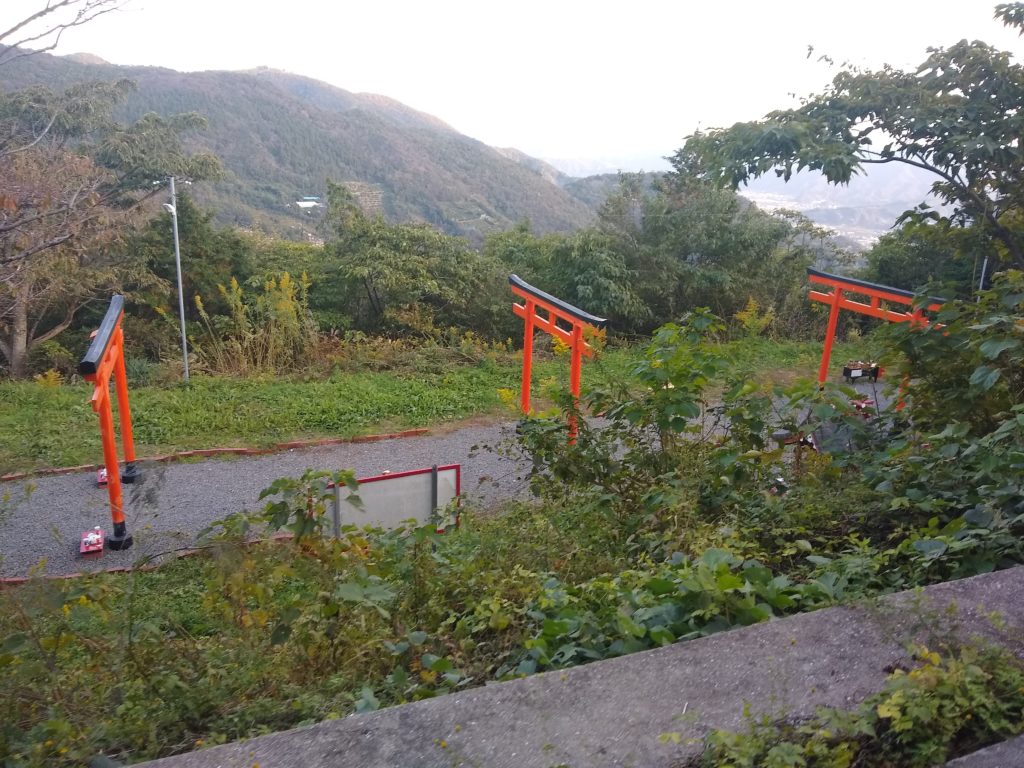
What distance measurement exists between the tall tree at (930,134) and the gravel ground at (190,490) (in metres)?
2.82

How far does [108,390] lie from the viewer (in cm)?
556

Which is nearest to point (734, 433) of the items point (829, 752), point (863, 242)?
point (829, 752)

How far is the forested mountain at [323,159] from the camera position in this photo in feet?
134

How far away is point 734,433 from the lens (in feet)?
11.5

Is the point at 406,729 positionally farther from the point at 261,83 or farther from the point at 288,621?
the point at 261,83

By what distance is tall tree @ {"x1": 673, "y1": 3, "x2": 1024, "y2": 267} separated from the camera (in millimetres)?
4332

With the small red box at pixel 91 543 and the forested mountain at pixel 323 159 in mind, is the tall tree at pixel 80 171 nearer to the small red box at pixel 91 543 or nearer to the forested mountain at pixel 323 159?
the small red box at pixel 91 543

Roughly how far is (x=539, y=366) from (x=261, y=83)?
2404 inches

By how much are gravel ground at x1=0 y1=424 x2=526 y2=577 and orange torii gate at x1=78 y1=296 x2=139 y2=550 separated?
0.12 meters

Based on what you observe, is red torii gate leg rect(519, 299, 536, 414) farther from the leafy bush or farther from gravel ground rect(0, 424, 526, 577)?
the leafy bush

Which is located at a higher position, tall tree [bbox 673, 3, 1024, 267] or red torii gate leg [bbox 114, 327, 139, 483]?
tall tree [bbox 673, 3, 1024, 267]

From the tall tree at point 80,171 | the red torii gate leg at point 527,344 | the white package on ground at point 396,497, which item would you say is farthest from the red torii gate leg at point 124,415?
the red torii gate leg at point 527,344

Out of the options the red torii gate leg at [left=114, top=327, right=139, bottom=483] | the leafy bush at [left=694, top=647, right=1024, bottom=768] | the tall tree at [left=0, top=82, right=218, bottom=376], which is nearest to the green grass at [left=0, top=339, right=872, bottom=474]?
the red torii gate leg at [left=114, top=327, right=139, bottom=483]

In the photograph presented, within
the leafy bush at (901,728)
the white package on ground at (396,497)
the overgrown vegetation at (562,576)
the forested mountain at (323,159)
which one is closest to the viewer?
the leafy bush at (901,728)
